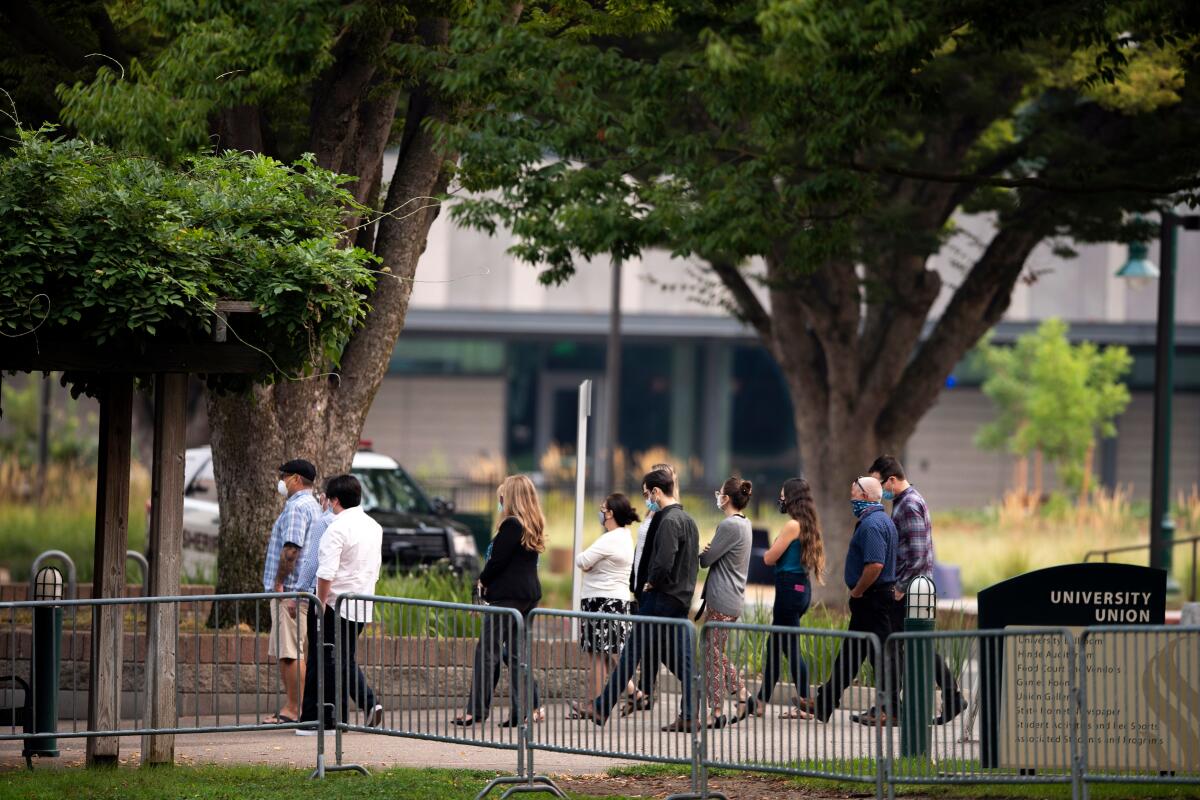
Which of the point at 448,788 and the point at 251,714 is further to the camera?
the point at 251,714

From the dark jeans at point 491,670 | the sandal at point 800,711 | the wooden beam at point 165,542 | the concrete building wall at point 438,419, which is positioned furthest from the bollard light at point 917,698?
the concrete building wall at point 438,419

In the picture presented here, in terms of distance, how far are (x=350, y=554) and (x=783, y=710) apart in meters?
3.28

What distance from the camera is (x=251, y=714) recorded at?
11352 mm

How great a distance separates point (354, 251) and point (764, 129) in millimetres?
4021

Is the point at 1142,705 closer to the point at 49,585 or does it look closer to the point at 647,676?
the point at 647,676

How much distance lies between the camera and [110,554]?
9.49 m

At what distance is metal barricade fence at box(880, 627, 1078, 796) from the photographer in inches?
319

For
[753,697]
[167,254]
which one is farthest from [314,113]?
[753,697]

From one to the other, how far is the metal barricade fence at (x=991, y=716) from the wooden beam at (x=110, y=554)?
4.39m

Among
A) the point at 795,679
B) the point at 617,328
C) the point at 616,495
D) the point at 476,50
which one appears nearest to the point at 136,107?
the point at 476,50

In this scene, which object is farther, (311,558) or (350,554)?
(311,558)

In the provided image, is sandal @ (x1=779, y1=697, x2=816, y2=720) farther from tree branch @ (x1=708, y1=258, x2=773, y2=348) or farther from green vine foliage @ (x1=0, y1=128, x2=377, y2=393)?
tree branch @ (x1=708, y1=258, x2=773, y2=348)

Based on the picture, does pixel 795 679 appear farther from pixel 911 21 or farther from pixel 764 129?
pixel 764 129

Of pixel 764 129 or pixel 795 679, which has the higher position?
pixel 764 129
